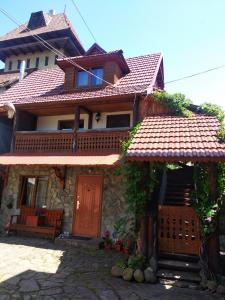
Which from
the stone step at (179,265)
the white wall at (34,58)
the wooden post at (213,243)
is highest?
the white wall at (34,58)

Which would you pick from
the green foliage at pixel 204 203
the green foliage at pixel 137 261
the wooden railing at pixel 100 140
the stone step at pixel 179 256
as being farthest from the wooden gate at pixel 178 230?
the wooden railing at pixel 100 140

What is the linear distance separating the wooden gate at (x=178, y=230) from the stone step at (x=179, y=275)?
2.53 ft

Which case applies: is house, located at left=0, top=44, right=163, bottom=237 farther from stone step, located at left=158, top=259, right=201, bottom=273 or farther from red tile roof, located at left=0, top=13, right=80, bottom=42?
red tile roof, located at left=0, top=13, right=80, bottom=42

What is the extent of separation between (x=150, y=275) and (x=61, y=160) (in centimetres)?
566

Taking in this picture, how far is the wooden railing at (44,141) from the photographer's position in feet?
40.6

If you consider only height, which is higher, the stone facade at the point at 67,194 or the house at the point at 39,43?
the house at the point at 39,43

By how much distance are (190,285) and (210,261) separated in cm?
79

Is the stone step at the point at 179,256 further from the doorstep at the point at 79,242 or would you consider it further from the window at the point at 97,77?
the window at the point at 97,77

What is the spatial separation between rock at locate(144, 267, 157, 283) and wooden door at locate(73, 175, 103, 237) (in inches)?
178

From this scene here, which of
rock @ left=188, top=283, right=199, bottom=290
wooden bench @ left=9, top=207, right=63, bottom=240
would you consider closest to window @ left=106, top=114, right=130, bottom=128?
wooden bench @ left=9, top=207, right=63, bottom=240

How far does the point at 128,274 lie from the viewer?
696 centimetres

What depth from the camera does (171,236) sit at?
8.12 metres

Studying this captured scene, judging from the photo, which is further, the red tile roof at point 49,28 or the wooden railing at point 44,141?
the red tile roof at point 49,28

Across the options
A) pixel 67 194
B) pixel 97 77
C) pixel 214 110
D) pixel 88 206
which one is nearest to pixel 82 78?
pixel 97 77
